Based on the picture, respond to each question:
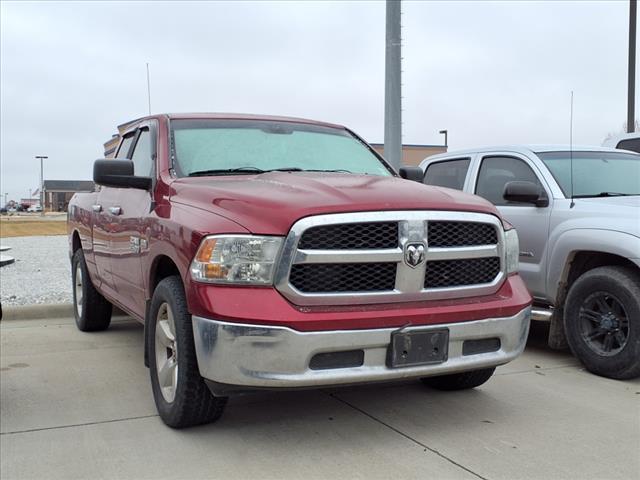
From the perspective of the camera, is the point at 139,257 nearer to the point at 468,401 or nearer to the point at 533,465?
the point at 468,401

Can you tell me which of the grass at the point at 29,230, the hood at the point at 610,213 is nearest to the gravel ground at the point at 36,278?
the hood at the point at 610,213

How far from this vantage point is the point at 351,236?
3455 millimetres

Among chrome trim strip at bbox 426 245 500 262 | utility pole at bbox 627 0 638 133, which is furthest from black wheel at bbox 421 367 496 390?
utility pole at bbox 627 0 638 133

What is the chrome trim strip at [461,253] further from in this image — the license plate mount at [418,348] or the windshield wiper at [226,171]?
the windshield wiper at [226,171]

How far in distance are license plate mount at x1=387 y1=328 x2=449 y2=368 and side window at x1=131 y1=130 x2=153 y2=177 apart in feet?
7.27

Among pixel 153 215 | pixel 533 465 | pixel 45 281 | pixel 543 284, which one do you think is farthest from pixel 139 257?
pixel 45 281

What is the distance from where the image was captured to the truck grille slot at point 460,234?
367 cm

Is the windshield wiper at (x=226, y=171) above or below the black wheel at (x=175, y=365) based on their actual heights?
above

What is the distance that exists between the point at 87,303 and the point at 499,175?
4241 millimetres

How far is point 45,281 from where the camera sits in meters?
9.53

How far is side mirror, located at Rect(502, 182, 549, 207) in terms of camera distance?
18.9 feet

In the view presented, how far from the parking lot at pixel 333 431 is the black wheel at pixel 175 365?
0.14 metres

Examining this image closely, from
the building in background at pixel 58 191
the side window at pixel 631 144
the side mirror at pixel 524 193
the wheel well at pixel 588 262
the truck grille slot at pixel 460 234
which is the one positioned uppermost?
the side window at pixel 631 144

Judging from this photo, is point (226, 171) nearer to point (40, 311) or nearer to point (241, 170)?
point (241, 170)
